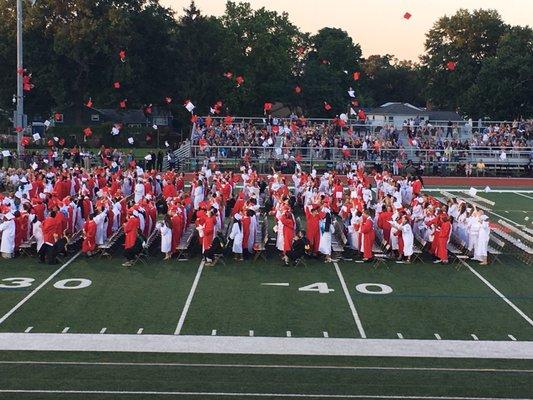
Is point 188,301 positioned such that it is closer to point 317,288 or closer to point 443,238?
point 317,288

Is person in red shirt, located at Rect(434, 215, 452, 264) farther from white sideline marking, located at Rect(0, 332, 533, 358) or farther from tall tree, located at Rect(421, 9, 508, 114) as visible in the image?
tall tree, located at Rect(421, 9, 508, 114)

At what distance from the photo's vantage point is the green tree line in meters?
62.2

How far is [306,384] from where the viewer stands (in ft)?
34.4

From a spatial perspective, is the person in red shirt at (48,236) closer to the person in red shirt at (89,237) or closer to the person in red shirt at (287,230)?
the person in red shirt at (89,237)

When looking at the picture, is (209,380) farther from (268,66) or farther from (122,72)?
(268,66)

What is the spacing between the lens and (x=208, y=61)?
68.1 m

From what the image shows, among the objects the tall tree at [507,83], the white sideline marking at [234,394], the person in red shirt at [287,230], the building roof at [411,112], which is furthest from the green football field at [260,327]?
the building roof at [411,112]

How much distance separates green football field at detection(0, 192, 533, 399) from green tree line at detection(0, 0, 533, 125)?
42.0m

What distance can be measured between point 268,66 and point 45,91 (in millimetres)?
22672

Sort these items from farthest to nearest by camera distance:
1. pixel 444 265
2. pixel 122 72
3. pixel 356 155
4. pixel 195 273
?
pixel 122 72
pixel 356 155
pixel 444 265
pixel 195 273

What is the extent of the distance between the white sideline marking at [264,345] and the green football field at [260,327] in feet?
0.11

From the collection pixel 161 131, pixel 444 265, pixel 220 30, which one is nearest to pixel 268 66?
pixel 220 30

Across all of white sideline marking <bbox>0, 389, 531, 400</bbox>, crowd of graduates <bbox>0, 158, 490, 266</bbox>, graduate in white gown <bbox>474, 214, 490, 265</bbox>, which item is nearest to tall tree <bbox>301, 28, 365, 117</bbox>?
crowd of graduates <bbox>0, 158, 490, 266</bbox>

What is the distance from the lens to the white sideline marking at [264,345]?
11906mm
